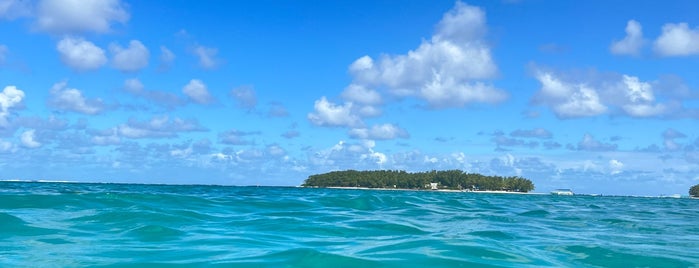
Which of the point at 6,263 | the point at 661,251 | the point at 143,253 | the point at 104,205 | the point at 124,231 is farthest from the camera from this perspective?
the point at 104,205

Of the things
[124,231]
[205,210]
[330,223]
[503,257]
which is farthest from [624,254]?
[205,210]

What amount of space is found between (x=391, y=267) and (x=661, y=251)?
7.99 m

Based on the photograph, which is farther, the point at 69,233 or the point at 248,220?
the point at 248,220

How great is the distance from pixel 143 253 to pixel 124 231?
4034mm

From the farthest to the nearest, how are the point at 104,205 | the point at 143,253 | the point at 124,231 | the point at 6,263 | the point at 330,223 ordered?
the point at 104,205 < the point at 330,223 < the point at 124,231 < the point at 143,253 < the point at 6,263

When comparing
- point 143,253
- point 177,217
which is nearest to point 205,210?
point 177,217

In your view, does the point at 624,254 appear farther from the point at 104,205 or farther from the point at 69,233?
the point at 104,205

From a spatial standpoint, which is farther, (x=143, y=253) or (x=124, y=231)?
(x=124, y=231)

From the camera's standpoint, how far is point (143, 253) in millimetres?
12281

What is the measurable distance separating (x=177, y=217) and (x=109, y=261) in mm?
8967

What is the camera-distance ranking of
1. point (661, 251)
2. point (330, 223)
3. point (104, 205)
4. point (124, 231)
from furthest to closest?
1. point (104, 205)
2. point (330, 223)
3. point (124, 231)
4. point (661, 251)

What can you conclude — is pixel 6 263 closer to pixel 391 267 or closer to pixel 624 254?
pixel 391 267

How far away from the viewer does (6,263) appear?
1103cm

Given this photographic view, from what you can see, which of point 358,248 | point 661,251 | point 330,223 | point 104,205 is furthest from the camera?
point 104,205
